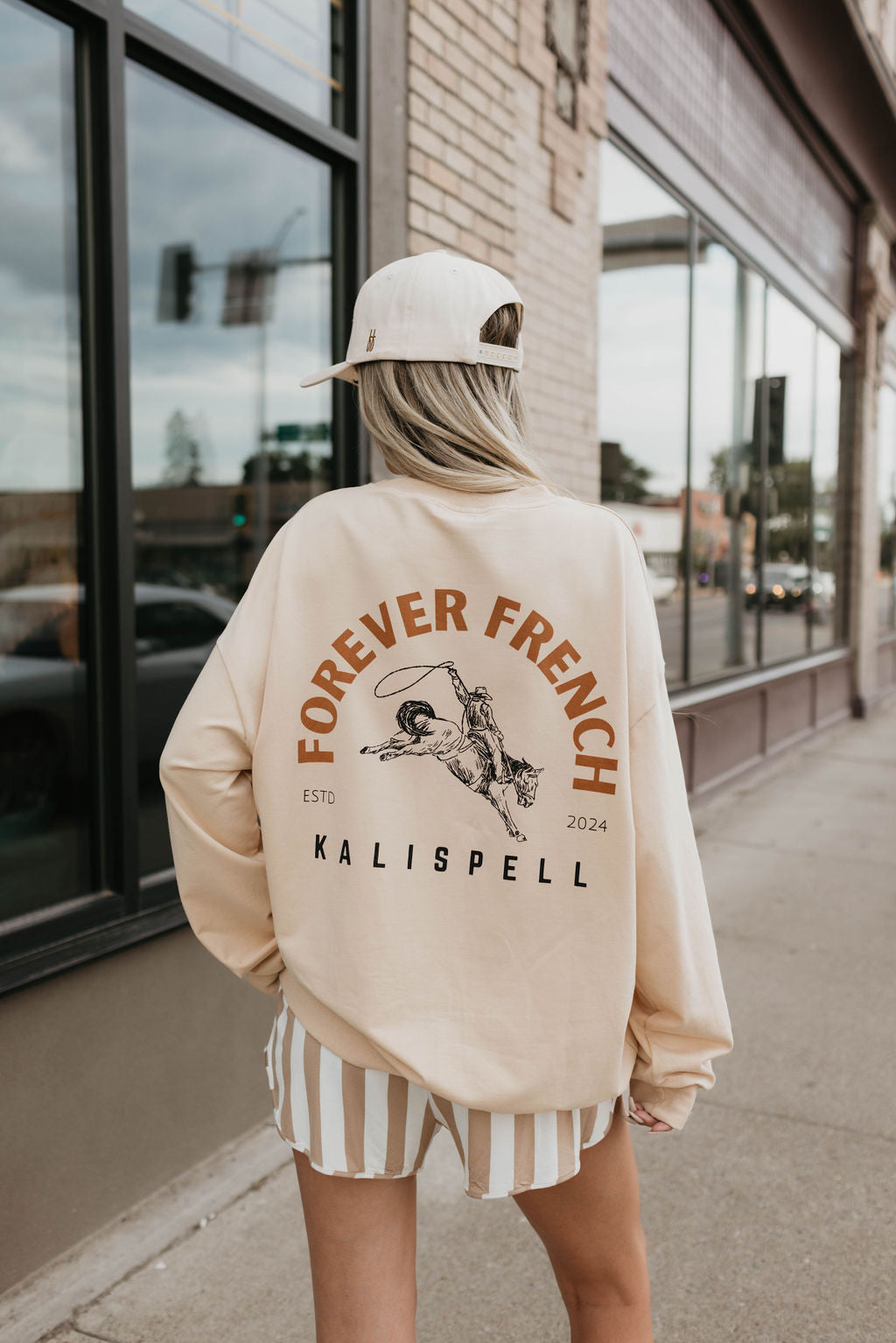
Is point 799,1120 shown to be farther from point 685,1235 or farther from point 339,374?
point 339,374

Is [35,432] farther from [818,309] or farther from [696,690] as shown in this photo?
[818,309]

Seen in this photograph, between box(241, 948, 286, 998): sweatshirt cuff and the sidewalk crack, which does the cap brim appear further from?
the sidewalk crack

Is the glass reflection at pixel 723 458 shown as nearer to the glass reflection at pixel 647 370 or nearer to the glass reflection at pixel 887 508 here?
the glass reflection at pixel 647 370

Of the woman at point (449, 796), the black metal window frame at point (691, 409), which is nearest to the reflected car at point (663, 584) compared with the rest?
the black metal window frame at point (691, 409)

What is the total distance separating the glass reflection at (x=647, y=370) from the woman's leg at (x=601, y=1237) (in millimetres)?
5086

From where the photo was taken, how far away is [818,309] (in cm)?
1077

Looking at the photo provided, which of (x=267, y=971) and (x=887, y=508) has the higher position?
(x=887, y=508)

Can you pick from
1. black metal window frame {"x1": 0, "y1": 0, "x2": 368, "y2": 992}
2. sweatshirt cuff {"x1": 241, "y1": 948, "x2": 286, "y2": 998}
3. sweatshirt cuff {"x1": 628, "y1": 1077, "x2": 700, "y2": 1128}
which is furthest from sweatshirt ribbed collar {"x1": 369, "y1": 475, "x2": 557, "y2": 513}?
black metal window frame {"x1": 0, "y1": 0, "x2": 368, "y2": 992}

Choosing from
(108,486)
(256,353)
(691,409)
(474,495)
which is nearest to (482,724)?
(474,495)

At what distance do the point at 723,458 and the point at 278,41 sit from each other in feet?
19.1

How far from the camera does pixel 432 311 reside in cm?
146

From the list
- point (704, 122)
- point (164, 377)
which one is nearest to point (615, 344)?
point (704, 122)

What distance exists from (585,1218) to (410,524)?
961mm

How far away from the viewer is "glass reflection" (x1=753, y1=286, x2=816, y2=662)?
31.9 feet
